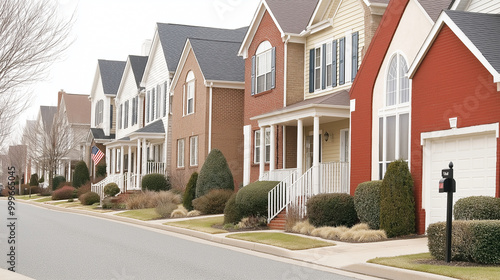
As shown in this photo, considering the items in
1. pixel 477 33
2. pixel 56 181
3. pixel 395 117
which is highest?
pixel 477 33

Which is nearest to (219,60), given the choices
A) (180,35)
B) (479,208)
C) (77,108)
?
(180,35)

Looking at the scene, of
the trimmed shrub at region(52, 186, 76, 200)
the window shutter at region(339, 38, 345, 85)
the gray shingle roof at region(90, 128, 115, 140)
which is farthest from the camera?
the gray shingle roof at region(90, 128, 115, 140)

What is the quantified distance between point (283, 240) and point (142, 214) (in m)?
13.5

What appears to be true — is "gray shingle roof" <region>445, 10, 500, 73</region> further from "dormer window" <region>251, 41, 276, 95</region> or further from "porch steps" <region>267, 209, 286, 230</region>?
"dormer window" <region>251, 41, 276, 95</region>

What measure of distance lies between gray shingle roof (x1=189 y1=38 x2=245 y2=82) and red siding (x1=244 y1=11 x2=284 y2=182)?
3824 mm

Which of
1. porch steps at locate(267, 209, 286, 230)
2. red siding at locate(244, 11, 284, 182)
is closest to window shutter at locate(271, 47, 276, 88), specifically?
red siding at locate(244, 11, 284, 182)

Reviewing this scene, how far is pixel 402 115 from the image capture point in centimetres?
1992

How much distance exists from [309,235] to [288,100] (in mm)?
9072

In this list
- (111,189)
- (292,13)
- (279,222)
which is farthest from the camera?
(111,189)

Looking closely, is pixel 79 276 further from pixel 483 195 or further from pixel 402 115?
pixel 402 115

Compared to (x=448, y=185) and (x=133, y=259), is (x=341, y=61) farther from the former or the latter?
(x=133, y=259)

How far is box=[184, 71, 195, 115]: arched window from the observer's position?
37.4 metres

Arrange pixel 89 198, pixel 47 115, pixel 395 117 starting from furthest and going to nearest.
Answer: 1. pixel 47 115
2. pixel 89 198
3. pixel 395 117

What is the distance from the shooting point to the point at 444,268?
12.2 meters
